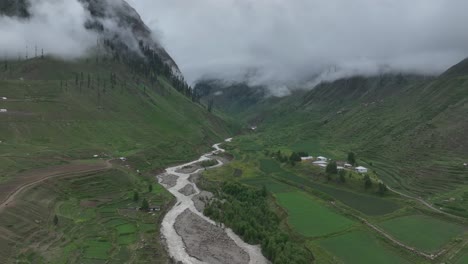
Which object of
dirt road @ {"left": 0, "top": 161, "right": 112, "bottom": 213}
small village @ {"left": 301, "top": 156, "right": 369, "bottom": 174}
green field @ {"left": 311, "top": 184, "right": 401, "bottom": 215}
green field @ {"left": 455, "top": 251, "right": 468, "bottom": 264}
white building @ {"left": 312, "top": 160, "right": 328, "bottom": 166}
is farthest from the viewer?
white building @ {"left": 312, "top": 160, "right": 328, "bottom": 166}

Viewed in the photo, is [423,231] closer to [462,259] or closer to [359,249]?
[462,259]

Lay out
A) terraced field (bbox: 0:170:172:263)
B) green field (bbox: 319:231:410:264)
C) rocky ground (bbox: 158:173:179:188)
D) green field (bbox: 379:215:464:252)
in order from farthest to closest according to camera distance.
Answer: rocky ground (bbox: 158:173:179:188) → green field (bbox: 379:215:464:252) → terraced field (bbox: 0:170:172:263) → green field (bbox: 319:231:410:264)

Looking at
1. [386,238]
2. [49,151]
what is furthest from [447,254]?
[49,151]

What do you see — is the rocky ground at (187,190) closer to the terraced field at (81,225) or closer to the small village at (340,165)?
the terraced field at (81,225)

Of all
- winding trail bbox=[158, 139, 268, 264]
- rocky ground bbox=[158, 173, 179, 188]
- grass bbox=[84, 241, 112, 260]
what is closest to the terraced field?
grass bbox=[84, 241, 112, 260]

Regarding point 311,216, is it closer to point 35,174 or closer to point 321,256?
point 321,256

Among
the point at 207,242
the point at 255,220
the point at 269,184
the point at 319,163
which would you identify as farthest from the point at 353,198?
the point at 207,242

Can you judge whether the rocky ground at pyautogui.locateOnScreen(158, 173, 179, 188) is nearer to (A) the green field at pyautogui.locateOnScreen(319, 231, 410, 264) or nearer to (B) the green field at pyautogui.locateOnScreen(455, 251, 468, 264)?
(A) the green field at pyautogui.locateOnScreen(319, 231, 410, 264)

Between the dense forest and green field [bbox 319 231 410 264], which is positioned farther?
the dense forest
